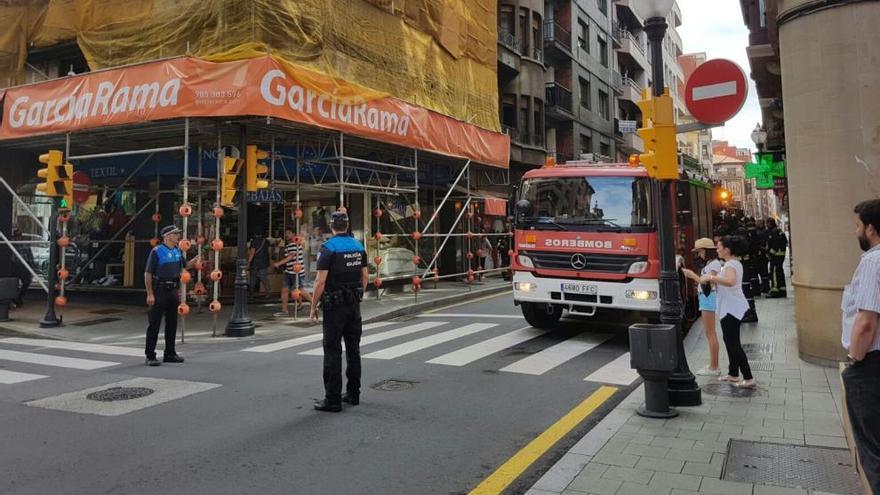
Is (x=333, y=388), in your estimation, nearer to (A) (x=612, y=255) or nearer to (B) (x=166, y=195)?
(A) (x=612, y=255)

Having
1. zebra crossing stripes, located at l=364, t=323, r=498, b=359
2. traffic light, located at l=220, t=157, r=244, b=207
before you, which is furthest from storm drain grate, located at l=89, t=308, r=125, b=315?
zebra crossing stripes, located at l=364, t=323, r=498, b=359

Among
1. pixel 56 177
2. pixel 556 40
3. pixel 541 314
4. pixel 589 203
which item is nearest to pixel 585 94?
pixel 556 40

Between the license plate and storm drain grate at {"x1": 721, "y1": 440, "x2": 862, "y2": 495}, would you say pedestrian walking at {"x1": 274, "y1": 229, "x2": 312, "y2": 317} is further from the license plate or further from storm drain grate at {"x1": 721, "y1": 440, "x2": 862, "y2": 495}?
storm drain grate at {"x1": 721, "y1": 440, "x2": 862, "y2": 495}

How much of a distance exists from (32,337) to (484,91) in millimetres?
14397

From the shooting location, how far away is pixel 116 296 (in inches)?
576

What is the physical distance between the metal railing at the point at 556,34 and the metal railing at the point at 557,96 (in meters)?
2.11

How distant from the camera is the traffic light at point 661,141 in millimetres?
5402

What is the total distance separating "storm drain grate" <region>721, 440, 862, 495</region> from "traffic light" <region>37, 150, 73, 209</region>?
38.5 ft

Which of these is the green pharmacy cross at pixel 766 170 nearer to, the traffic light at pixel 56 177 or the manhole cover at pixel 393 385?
the manhole cover at pixel 393 385

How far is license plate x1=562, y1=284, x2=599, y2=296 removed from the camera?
8672mm

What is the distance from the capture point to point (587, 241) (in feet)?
28.8

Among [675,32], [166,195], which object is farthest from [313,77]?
[675,32]

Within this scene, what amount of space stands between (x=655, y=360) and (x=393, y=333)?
6.08 metres

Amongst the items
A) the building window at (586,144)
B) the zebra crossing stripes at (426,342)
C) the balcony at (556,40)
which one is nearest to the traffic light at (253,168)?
the zebra crossing stripes at (426,342)
